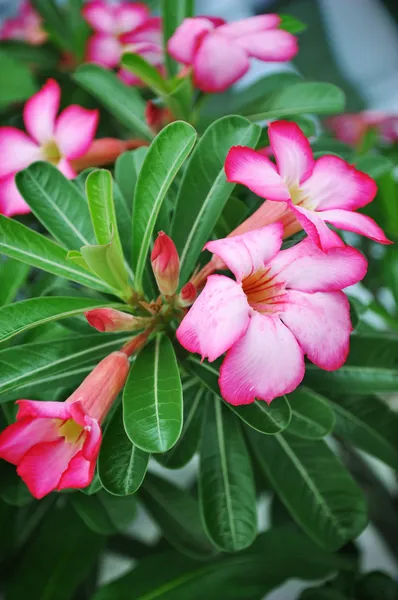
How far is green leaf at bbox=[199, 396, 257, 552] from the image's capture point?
0.60m

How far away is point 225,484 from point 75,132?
44 cm

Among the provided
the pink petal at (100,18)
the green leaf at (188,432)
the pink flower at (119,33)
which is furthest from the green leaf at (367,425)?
the pink petal at (100,18)

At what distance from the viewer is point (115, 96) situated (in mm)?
792

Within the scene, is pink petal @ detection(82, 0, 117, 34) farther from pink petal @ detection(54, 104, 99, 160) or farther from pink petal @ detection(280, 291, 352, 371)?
pink petal @ detection(280, 291, 352, 371)

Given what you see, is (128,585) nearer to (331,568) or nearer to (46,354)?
(331,568)

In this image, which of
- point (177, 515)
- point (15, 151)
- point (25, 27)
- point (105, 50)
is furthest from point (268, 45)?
point (25, 27)

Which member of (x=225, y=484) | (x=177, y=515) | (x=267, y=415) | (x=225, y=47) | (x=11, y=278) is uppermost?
(x=225, y=47)

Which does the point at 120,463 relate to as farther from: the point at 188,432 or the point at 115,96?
the point at 115,96

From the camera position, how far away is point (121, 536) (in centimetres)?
110

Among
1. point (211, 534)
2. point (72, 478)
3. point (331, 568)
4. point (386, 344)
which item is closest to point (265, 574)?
point (331, 568)

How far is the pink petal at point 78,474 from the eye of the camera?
17.4 inches

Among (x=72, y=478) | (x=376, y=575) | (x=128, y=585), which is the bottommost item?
(x=376, y=575)

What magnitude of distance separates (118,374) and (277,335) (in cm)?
15

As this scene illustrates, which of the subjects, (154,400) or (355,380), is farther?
(355,380)
